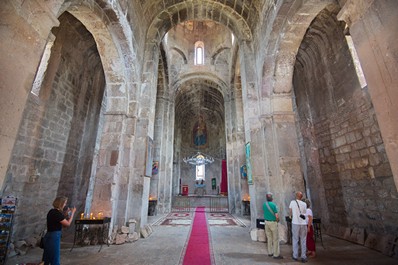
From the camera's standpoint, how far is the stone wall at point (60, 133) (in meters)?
5.00

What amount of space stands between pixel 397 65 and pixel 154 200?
34.4ft

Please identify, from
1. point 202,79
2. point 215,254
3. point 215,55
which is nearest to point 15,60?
point 215,254

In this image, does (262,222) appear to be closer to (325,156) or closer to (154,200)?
(325,156)

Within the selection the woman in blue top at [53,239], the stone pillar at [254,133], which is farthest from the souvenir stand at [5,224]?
the stone pillar at [254,133]

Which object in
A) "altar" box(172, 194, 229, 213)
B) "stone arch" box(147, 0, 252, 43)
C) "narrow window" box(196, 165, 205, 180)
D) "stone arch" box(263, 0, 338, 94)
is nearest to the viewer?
"stone arch" box(263, 0, 338, 94)

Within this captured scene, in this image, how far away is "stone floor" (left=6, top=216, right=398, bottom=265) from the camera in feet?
11.8

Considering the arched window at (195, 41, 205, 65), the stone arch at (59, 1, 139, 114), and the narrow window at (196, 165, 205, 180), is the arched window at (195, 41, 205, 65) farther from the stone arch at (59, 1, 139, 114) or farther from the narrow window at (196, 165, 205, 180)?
the narrow window at (196, 165, 205, 180)

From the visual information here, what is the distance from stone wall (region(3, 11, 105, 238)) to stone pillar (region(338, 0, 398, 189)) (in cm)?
675

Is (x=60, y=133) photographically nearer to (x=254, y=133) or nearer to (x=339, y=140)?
(x=254, y=133)

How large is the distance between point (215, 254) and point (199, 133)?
20.9 m

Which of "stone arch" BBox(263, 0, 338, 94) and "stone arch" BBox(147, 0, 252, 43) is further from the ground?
"stone arch" BBox(147, 0, 252, 43)

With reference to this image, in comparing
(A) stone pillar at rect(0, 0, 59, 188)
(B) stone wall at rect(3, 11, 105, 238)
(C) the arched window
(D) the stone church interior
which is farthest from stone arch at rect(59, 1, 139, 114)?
(C) the arched window

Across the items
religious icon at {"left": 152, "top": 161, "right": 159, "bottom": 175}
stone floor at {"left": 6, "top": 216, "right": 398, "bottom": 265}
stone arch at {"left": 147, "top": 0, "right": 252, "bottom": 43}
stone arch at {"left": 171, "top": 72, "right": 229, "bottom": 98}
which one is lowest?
stone floor at {"left": 6, "top": 216, "right": 398, "bottom": 265}

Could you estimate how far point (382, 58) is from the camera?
195cm
